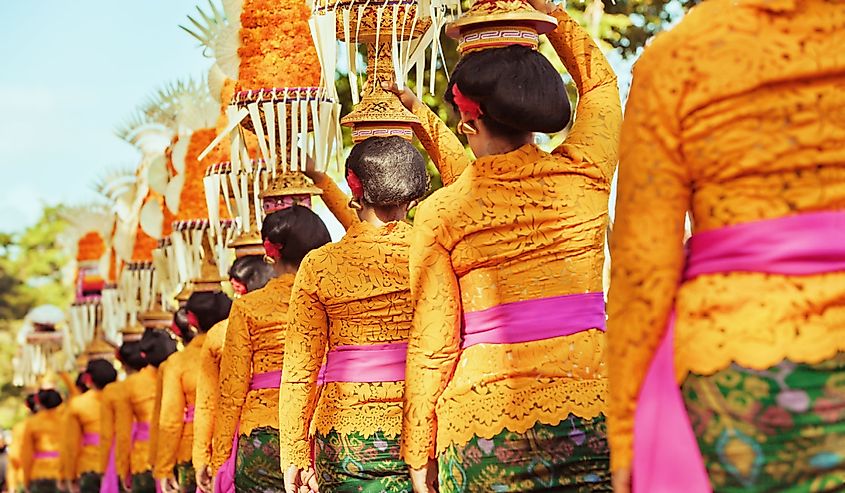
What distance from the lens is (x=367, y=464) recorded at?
5996mm

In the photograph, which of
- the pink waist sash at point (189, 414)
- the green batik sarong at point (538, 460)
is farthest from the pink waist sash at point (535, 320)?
the pink waist sash at point (189, 414)

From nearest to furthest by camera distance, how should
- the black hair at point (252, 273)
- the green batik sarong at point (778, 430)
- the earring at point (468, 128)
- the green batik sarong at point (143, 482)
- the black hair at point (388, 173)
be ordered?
the green batik sarong at point (778, 430) < the earring at point (468, 128) < the black hair at point (388, 173) < the black hair at point (252, 273) < the green batik sarong at point (143, 482)

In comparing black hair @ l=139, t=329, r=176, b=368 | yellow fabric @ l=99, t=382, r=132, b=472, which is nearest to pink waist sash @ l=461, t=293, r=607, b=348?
black hair @ l=139, t=329, r=176, b=368

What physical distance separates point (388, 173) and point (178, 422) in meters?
5.22

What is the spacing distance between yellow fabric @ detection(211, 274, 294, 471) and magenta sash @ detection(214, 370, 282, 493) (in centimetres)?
2

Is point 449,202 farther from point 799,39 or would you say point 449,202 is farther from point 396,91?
point 396,91

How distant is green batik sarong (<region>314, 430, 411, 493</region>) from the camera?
599 cm

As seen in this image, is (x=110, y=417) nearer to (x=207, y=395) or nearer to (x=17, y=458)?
(x=207, y=395)

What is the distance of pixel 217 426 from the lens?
8031 millimetres

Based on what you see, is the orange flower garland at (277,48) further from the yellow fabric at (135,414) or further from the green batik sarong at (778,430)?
the green batik sarong at (778,430)

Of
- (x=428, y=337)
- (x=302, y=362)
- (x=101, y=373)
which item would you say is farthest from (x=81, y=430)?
(x=428, y=337)

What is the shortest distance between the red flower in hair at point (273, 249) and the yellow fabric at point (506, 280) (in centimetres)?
288

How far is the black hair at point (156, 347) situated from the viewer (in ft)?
43.3

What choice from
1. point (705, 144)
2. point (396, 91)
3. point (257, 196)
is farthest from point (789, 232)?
point (257, 196)
